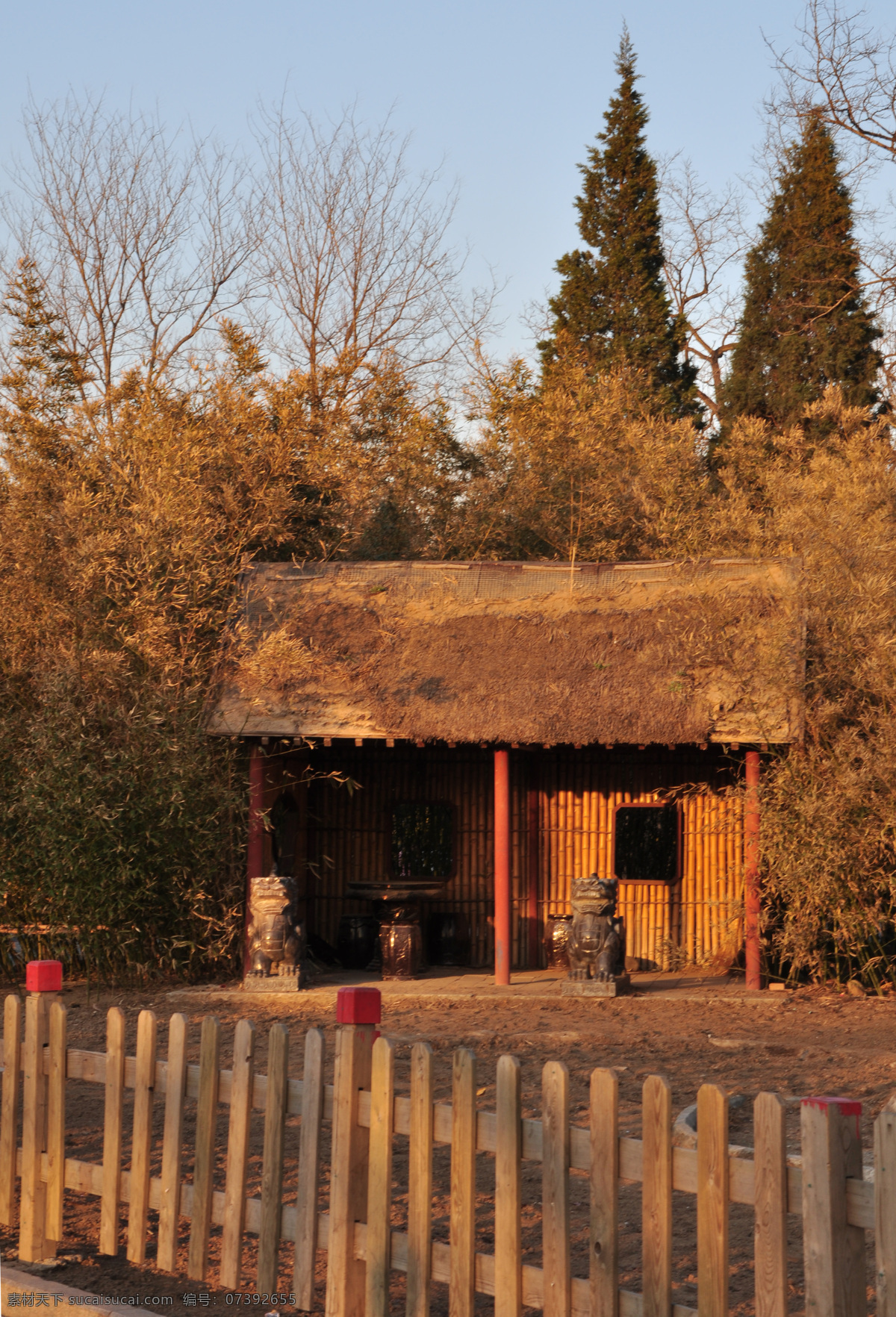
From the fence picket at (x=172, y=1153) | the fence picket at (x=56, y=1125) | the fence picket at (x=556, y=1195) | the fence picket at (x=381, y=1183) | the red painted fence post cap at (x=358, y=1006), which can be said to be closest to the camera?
the fence picket at (x=556, y=1195)

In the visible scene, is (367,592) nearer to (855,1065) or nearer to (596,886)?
(596,886)

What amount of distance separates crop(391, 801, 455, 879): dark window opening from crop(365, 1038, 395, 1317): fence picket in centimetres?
958

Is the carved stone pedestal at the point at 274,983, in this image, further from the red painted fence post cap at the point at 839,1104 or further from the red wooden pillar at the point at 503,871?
the red painted fence post cap at the point at 839,1104

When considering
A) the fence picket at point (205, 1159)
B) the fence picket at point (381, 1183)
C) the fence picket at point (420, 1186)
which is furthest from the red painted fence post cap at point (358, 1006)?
the fence picket at point (205, 1159)

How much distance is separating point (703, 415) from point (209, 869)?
1802 cm

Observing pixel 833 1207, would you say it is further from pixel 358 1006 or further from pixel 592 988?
pixel 592 988

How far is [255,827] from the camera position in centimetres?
1115

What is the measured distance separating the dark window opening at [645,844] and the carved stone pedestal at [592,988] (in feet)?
9.17

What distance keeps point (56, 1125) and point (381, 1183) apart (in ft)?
5.23

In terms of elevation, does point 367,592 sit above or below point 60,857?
above

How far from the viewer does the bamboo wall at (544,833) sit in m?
12.5

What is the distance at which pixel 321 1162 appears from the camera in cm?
606

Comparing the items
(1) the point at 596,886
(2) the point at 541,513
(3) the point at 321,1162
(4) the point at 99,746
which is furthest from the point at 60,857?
(2) the point at 541,513

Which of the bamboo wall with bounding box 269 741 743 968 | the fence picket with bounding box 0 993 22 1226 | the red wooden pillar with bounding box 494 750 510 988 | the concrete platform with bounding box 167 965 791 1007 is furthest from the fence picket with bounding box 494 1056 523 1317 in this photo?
the bamboo wall with bounding box 269 741 743 968
